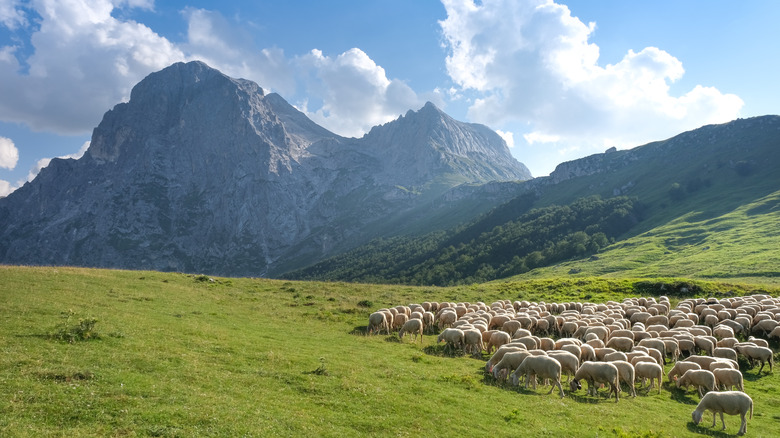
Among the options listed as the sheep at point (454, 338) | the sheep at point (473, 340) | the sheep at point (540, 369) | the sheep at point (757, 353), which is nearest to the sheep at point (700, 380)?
the sheep at point (540, 369)

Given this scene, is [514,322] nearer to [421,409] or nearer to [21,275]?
[421,409]

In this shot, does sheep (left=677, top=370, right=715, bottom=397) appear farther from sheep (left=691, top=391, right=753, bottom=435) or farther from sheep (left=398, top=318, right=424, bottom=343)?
sheep (left=398, top=318, right=424, bottom=343)

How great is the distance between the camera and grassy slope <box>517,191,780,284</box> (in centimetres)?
7827

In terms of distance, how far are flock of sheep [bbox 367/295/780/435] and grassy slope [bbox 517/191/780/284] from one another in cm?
4568

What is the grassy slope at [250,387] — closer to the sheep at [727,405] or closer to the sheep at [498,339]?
the sheep at [727,405]

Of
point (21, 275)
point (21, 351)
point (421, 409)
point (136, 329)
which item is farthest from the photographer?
point (21, 275)

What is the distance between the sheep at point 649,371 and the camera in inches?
799

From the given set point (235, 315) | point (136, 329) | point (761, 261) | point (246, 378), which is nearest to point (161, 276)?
point (235, 315)

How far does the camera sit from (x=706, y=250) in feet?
338

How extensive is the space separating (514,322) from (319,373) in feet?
57.1

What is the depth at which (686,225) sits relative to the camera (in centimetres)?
13850

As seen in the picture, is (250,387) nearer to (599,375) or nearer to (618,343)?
(599,375)

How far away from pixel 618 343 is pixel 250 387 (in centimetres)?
2310

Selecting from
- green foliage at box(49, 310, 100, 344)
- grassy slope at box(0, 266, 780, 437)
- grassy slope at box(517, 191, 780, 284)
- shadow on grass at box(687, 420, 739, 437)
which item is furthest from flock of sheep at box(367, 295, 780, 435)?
grassy slope at box(517, 191, 780, 284)
